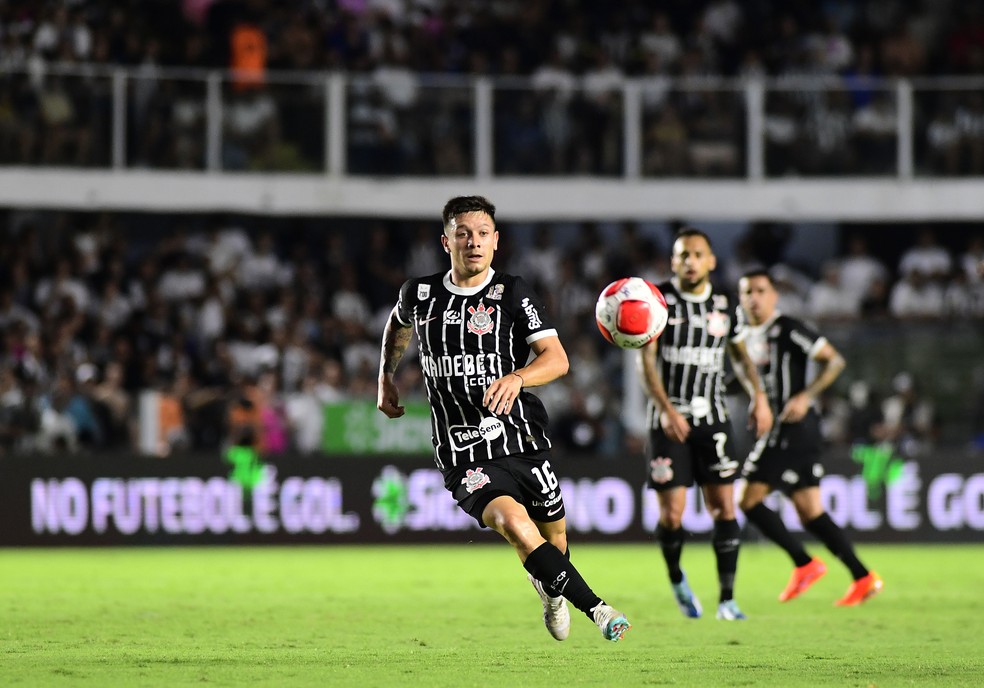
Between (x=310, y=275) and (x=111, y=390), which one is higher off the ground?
(x=310, y=275)

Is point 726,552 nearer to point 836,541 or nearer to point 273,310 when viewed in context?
point 836,541

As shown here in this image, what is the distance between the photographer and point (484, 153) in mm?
21344

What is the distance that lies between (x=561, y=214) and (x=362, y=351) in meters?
3.69

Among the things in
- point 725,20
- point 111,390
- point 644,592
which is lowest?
point 644,592

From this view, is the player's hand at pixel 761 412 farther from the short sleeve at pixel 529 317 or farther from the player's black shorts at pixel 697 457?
the short sleeve at pixel 529 317

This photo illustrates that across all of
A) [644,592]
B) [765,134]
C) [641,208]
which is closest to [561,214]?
[641,208]

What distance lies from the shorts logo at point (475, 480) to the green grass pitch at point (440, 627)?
82 centimetres

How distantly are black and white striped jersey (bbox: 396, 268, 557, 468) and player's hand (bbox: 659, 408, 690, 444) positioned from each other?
7.13 ft

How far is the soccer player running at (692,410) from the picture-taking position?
32.0ft

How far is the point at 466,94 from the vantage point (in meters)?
21.0

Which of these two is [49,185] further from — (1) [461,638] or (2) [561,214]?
(1) [461,638]

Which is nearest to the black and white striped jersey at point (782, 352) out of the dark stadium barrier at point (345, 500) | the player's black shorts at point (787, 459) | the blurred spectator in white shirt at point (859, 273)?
the player's black shorts at point (787, 459)

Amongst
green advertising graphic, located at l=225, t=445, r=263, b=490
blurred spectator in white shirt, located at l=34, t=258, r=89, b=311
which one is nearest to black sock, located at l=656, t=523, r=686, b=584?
green advertising graphic, located at l=225, t=445, r=263, b=490

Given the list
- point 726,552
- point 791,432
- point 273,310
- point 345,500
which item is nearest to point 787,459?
point 791,432
